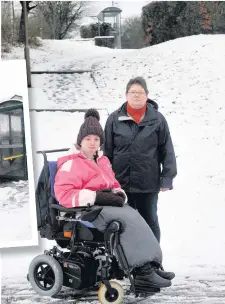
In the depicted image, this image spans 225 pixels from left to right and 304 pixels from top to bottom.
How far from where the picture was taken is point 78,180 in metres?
2.38

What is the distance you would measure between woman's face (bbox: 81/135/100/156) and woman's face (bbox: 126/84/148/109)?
0.25 metres

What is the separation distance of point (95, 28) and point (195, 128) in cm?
80

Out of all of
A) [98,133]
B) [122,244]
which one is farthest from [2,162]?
[122,244]

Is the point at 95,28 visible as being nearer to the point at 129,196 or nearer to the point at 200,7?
the point at 200,7

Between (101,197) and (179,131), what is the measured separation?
40.9 inches

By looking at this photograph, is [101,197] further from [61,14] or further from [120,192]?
[61,14]

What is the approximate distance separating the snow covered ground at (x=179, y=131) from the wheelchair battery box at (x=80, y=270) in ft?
0.58

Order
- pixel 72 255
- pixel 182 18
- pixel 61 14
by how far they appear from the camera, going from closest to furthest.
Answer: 1. pixel 72 255
2. pixel 61 14
3. pixel 182 18

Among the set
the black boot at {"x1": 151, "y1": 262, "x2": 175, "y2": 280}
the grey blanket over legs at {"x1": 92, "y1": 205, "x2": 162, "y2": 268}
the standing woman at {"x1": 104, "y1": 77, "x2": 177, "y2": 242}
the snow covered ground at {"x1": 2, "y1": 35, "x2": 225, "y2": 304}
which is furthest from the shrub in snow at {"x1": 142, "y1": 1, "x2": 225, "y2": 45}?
the black boot at {"x1": 151, "y1": 262, "x2": 175, "y2": 280}

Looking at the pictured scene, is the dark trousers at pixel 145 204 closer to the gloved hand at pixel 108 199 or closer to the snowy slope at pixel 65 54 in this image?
the gloved hand at pixel 108 199

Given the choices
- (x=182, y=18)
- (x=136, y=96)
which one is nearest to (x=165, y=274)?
(x=136, y=96)

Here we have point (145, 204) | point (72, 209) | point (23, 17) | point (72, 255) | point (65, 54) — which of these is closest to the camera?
point (72, 209)

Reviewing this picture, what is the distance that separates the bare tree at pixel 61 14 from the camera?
2.99m

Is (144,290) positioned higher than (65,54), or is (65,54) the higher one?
(65,54)
